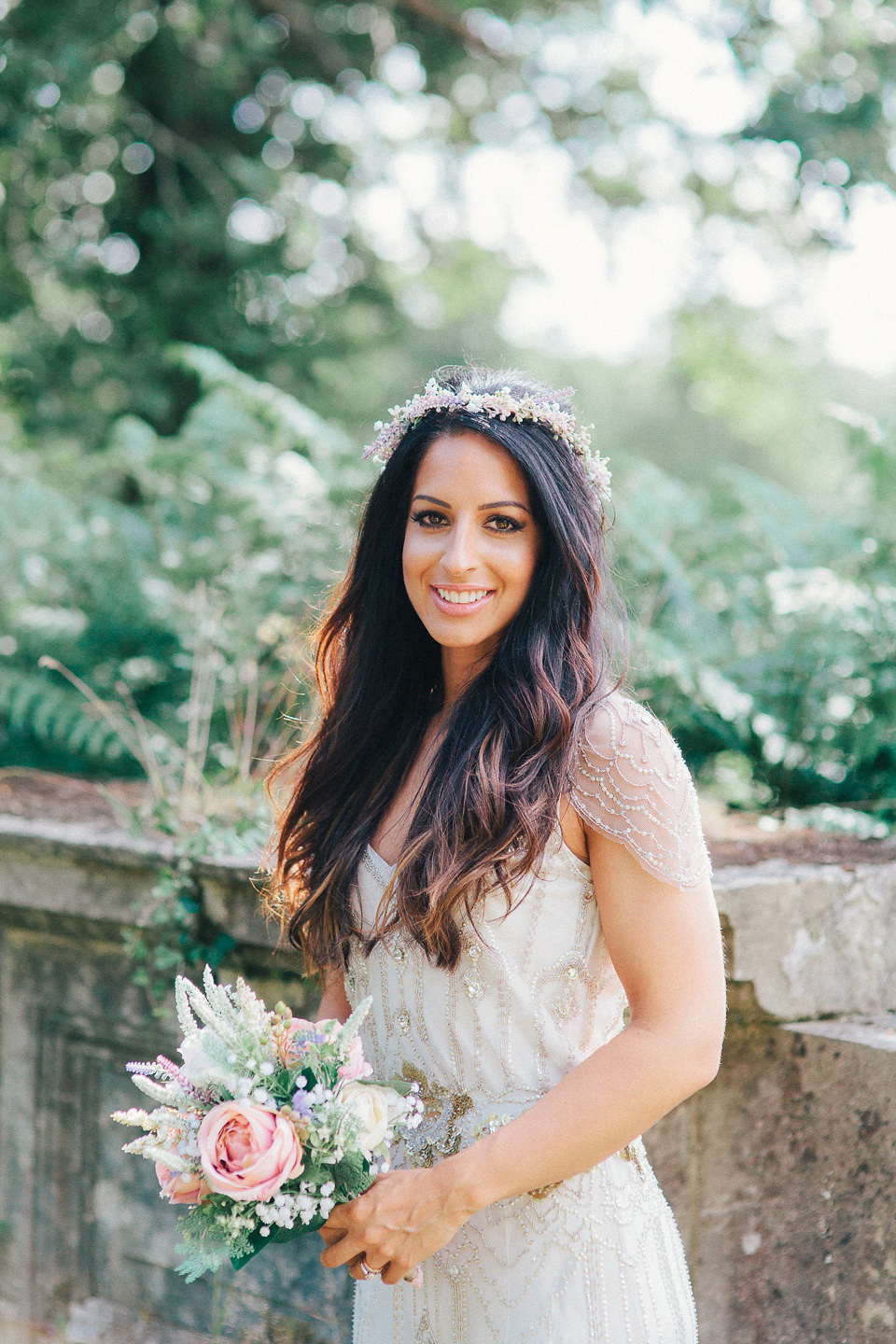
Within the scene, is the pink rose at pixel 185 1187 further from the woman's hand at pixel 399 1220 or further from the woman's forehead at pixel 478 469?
the woman's forehead at pixel 478 469

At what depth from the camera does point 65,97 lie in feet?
21.5

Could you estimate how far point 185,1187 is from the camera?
1.58 m

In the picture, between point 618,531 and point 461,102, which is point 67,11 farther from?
point 618,531

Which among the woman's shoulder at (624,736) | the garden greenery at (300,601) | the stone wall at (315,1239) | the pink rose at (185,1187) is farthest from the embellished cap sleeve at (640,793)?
the garden greenery at (300,601)

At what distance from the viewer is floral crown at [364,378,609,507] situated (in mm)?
2033

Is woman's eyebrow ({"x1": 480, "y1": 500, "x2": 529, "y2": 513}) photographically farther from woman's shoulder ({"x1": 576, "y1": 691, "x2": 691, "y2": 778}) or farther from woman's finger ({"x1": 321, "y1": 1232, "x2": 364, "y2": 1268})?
woman's finger ({"x1": 321, "y1": 1232, "x2": 364, "y2": 1268})

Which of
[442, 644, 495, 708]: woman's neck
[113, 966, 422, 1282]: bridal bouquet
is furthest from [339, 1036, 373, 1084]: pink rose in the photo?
[442, 644, 495, 708]: woman's neck

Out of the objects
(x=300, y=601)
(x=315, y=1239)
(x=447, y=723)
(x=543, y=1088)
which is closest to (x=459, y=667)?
(x=447, y=723)

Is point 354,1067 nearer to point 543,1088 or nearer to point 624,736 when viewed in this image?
point 543,1088

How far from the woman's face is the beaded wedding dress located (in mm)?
280

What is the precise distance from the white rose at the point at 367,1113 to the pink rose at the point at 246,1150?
10 centimetres

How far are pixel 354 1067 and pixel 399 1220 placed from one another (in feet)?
0.76

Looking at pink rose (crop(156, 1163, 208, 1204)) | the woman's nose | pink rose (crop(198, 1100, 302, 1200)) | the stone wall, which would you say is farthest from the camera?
the stone wall

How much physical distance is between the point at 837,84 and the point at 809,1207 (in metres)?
6.53
